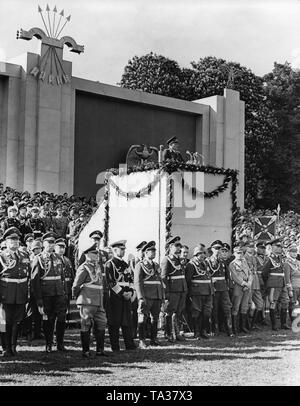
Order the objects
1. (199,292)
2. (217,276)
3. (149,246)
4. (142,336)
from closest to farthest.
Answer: (142,336), (149,246), (199,292), (217,276)

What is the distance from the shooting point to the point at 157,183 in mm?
12367

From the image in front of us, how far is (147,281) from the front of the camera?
10.4 meters

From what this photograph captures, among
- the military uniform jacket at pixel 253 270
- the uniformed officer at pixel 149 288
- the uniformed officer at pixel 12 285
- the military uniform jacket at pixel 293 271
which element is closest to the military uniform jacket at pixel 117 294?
the uniformed officer at pixel 149 288

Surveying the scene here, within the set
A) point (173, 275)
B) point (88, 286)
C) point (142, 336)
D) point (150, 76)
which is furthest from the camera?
point (150, 76)

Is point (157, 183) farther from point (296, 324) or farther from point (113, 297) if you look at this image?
point (296, 324)

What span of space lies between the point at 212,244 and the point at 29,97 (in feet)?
41.6

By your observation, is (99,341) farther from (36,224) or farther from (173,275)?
(36,224)

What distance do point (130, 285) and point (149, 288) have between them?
0.55 m

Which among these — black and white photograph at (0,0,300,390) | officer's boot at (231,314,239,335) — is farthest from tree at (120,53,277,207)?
officer's boot at (231,314,239,335)

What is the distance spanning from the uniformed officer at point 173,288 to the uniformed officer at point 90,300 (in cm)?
198

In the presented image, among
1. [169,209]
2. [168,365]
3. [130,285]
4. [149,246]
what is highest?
[169,209]

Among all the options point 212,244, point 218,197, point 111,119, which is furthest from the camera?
point 111,119

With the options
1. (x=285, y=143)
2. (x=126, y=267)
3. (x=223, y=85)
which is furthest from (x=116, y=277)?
(x=223, y=85)
